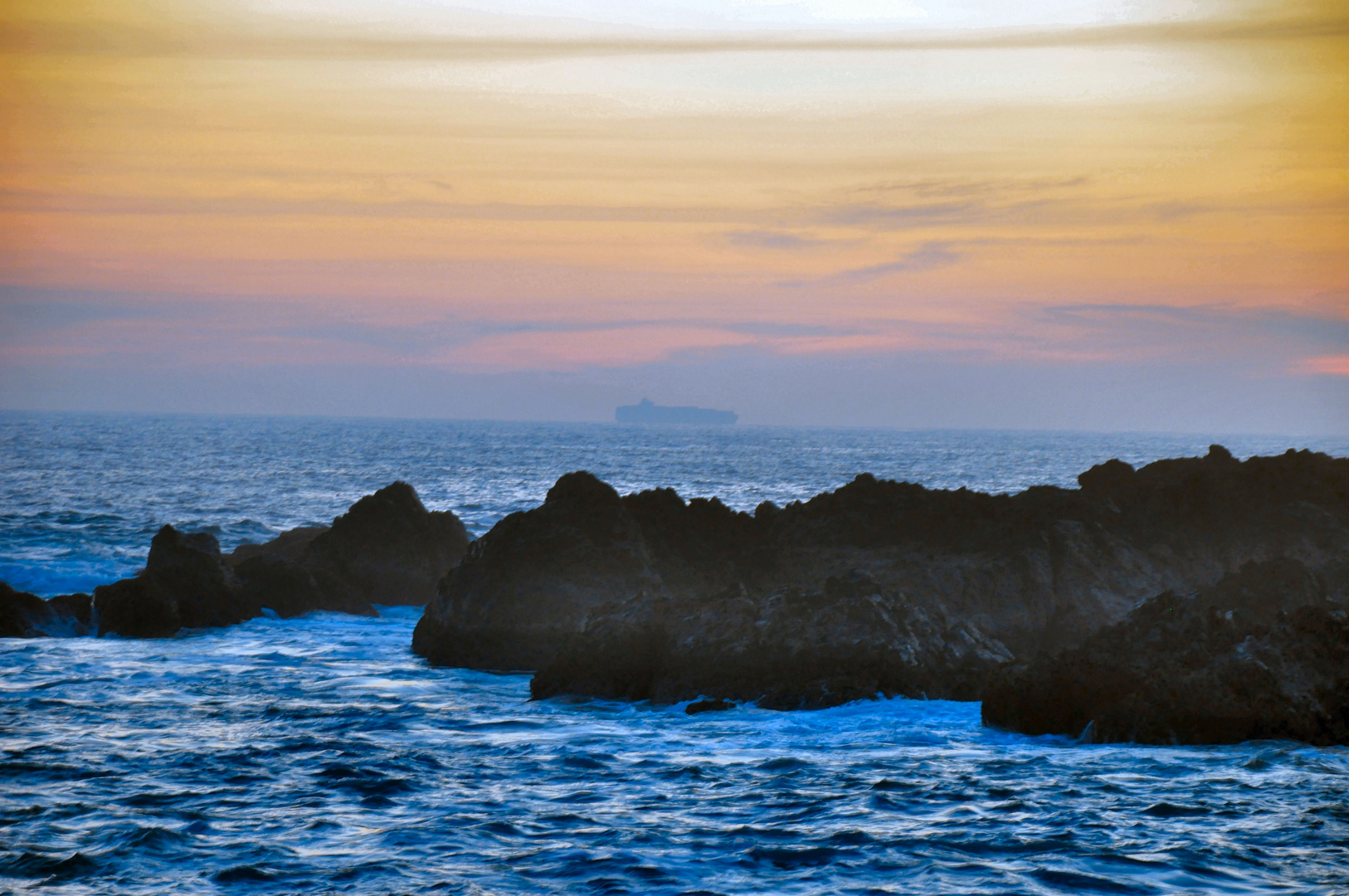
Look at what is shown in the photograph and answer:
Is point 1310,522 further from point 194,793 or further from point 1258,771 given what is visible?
point 194,793

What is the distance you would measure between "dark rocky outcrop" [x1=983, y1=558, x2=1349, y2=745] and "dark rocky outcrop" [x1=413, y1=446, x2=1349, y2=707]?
68.1 inches

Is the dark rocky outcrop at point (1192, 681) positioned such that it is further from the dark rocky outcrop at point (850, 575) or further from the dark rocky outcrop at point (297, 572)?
the dark rocky outcrop at point (297, 572)

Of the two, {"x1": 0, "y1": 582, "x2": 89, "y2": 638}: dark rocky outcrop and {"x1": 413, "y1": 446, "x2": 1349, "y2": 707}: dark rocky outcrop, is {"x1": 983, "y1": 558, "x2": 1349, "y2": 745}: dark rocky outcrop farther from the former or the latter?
{"x1": 0, "y1": 582, "x2": 89, "y2": 638}: dark rocky outcrop

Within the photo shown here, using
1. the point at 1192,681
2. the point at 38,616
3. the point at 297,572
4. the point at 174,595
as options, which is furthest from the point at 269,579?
the point at 1192,681

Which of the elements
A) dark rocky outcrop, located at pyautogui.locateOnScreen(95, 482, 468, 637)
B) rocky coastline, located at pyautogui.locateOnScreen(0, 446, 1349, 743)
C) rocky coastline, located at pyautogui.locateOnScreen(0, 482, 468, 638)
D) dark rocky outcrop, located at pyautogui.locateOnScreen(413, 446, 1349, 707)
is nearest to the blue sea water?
rocky coastline, located at pyautogui.locateOnScreen(0, 446, 1349, 743)

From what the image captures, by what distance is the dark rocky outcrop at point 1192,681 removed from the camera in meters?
12.8

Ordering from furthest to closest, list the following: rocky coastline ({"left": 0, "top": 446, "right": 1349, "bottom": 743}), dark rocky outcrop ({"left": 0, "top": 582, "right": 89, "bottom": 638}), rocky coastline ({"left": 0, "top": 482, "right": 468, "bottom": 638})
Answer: rocky coastline ({"left": 0, "top": 482, "right": 468, "bottom": 638}), dark rocky outcrop ({"left": 0, "top": 582, "right": 89, "bottom": 638}), rocky coastline ({"left": 0, "top": 446, "right": 1349, "bottom": 743})

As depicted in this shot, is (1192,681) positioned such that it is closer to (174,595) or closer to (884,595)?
(884,595)

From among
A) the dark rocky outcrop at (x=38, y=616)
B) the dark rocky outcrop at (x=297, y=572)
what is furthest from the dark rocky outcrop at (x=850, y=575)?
the dark rocky outcrop at (x=38, y=616)

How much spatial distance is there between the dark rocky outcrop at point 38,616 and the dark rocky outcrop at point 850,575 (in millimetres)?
6428

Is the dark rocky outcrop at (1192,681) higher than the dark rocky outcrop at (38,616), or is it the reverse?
the dark rocky outcrop at (1192,681)

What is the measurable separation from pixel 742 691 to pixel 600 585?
14.5 feet

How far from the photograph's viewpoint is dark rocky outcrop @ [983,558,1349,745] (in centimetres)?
1284

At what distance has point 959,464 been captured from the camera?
96.1 metres
